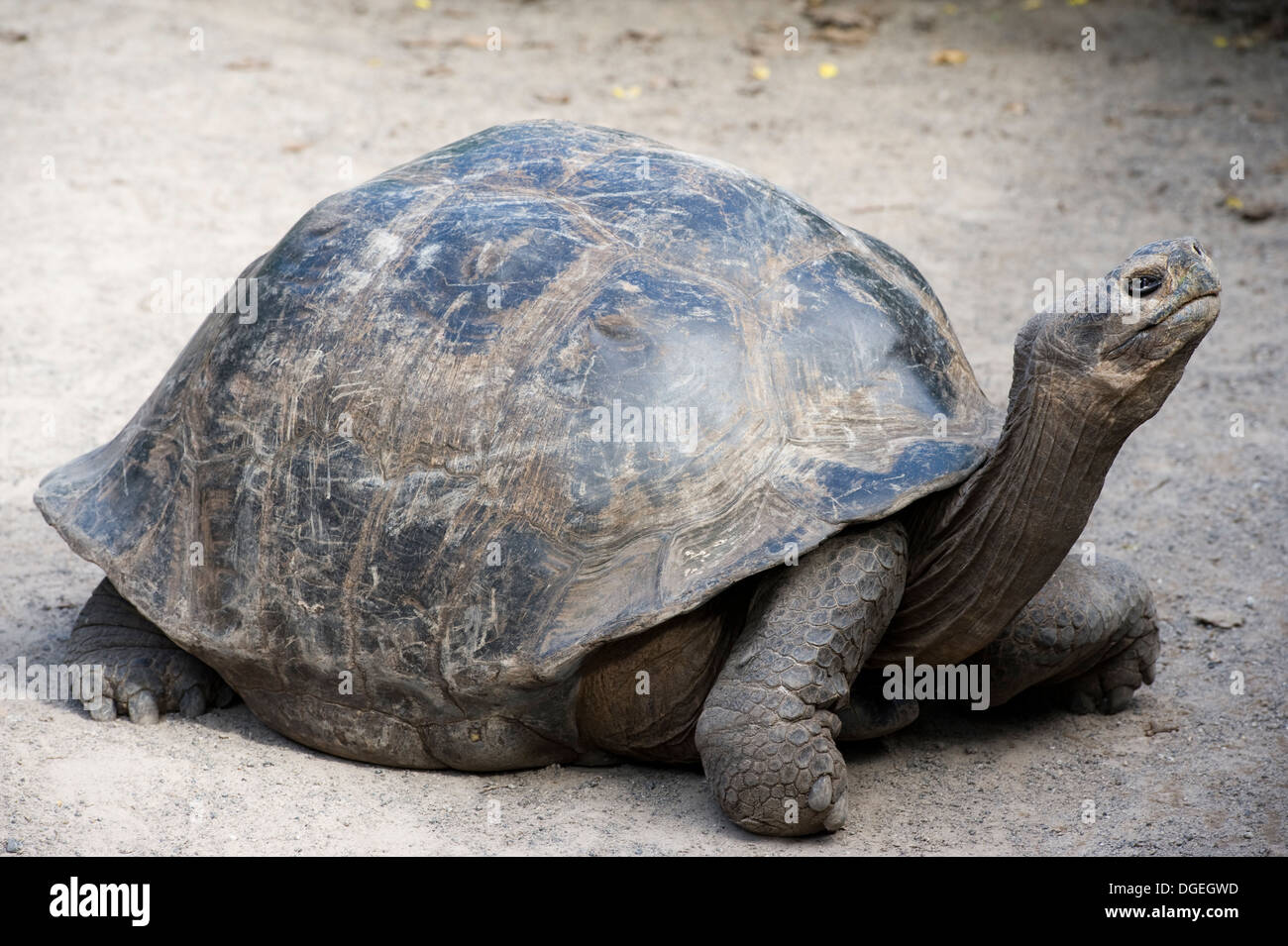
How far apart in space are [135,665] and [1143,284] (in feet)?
10.0

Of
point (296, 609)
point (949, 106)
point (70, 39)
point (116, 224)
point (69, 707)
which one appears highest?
point (70, 39)

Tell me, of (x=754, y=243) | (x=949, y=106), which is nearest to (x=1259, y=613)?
(x=754, y=243)

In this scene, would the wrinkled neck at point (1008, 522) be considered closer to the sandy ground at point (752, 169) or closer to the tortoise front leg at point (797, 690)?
the tortoise front leg at point (797, 690)

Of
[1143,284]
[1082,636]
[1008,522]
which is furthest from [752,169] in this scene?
[1143,284]

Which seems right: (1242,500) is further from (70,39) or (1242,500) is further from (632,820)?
(70,39)

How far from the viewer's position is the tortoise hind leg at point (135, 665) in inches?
163

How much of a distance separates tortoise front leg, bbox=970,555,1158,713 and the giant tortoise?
1cm

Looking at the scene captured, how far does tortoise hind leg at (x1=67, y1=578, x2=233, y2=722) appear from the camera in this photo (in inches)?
163

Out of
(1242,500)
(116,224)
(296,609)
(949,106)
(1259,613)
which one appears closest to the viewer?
(296,609)

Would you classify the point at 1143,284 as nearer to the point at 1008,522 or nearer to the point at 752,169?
the point at 1008,522

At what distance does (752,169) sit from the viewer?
923cm

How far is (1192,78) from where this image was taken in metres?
10.1

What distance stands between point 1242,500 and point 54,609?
4.50 metres

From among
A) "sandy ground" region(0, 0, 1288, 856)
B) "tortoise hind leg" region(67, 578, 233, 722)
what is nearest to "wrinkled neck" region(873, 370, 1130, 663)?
"sandy ground" region(0, 0, 1288, 856)
